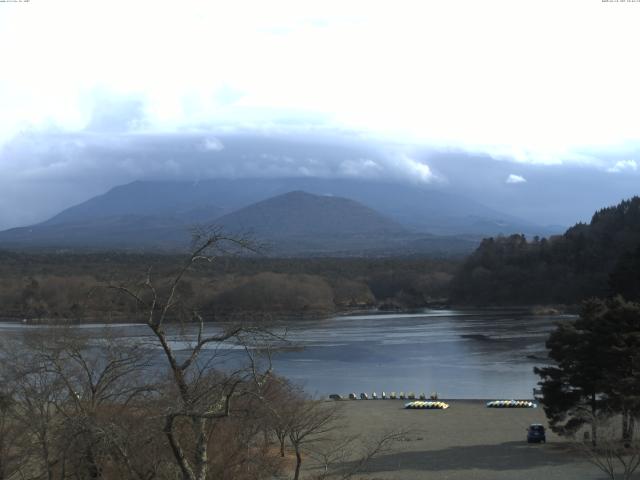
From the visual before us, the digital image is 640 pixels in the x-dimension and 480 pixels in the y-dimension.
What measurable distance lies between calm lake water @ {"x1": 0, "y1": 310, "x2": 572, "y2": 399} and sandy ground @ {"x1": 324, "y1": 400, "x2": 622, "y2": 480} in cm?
291

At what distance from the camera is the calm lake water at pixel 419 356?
2842 cm

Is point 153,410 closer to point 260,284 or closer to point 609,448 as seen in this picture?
point 609,448

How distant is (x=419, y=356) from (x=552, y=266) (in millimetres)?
33432

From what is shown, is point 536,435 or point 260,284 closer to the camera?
point 536,435

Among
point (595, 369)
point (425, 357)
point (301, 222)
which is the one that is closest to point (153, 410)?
point (595, 369)

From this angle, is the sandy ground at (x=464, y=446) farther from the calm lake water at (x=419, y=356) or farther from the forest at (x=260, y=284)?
the forest at (x=260, y=284)

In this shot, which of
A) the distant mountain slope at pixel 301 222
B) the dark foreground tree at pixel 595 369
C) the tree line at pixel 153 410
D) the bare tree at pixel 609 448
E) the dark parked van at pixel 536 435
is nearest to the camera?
the tree line at pixel 153 410

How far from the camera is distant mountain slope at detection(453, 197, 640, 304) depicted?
63125 millimetres

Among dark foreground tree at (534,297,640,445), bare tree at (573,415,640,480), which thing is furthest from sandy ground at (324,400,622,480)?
dark foreground tree at (534,297,640,445)

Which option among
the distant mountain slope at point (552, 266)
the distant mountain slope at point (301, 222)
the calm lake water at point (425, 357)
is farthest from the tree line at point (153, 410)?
the distant mountain slope at point (301, 222)

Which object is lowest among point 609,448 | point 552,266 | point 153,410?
point 609,448

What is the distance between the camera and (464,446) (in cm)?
1800

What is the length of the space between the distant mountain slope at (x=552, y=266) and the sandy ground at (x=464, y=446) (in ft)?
126

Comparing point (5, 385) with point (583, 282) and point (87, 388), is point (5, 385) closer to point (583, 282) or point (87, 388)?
point (87, 388)
